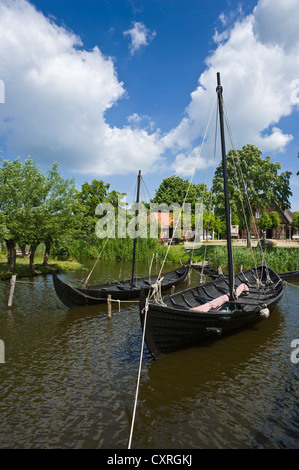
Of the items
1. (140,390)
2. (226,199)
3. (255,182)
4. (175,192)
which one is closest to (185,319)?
(140,390)

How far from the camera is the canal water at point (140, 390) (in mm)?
6031

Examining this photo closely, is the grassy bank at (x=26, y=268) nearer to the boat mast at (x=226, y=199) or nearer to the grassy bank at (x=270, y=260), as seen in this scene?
the boat mast at (x=226, y=199)

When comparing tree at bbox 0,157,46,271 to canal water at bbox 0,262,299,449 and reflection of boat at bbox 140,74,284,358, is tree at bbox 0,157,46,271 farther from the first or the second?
reflection of boat at bbox 140,74,284,358

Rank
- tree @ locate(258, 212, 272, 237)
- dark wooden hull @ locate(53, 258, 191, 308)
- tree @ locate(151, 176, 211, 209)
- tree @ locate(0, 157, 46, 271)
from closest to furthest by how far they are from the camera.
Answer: dark wooden hull @ locate(53, 258, 191, 308) → tree @ locate(0, 157, 46, 271) → tree @ locate(258, 212, 272, 237) → tree @ locate(151, 176, 211, 209)

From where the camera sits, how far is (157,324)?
8.99m

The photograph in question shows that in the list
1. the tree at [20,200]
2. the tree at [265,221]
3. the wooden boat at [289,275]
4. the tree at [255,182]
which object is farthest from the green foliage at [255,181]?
the tree at [20,200]

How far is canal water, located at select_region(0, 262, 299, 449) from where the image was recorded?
603 centimetres

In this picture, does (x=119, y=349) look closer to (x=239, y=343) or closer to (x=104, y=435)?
(x=104, y=435)

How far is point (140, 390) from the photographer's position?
7.81 metres

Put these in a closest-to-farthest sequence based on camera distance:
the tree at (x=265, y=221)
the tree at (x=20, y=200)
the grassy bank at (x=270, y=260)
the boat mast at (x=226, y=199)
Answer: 1. the boat mast at (x=226, y=199)
2. the tree at (x=20, y=200)
3. the grassy bank at (x=270, y=260)
4. the tree at (x=265, y=221)

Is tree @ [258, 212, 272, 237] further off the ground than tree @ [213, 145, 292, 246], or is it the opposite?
Answer: tree @ [213, 145, 292, 246]

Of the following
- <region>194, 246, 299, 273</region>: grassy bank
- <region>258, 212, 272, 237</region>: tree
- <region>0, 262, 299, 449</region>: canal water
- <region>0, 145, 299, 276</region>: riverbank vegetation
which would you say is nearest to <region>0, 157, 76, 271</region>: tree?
<region>0, 145, 299, 276</region>: riverbank vegetation

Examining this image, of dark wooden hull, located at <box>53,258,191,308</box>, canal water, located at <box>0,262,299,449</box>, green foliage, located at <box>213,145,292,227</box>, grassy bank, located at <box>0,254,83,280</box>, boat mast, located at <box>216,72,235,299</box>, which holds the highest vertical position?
green foliage, located at <box>213,145,292,227</box>
